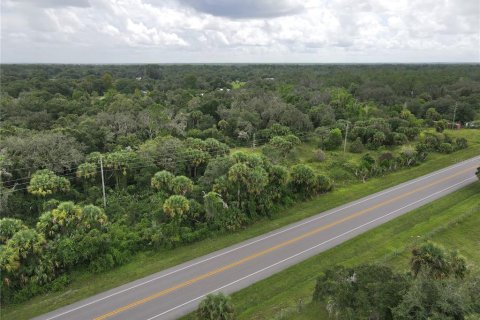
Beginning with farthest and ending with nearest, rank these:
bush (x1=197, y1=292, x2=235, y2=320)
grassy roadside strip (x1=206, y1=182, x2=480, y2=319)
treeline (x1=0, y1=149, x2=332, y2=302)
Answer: treeline (x1=0, y1=149, x2=332, y2=302), grassy roadside strip (x1=206, y1=182, x2=480, y2=319), bush (x1=197, y1=292, x2=235, y2=320)

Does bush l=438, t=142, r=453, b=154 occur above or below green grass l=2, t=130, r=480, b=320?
above

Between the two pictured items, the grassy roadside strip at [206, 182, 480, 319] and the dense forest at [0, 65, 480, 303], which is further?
the dense forest at [0, 65, 480, 303]

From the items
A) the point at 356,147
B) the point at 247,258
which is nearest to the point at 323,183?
the point at 247,258

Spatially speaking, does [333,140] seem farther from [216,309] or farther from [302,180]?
[216,309]

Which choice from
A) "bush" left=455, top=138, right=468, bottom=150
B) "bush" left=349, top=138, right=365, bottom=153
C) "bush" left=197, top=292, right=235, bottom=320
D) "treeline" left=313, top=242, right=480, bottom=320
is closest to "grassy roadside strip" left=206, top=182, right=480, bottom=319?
"bush" left=197, top=292, right=235, bottom=320

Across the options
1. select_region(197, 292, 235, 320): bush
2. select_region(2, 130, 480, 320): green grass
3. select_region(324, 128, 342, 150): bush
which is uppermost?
select_region(324, 128, 342, 150): bush

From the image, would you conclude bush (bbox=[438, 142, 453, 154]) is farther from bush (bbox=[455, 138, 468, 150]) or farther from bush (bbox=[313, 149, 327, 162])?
bush (bbox=[313, 149, 327, 162])
